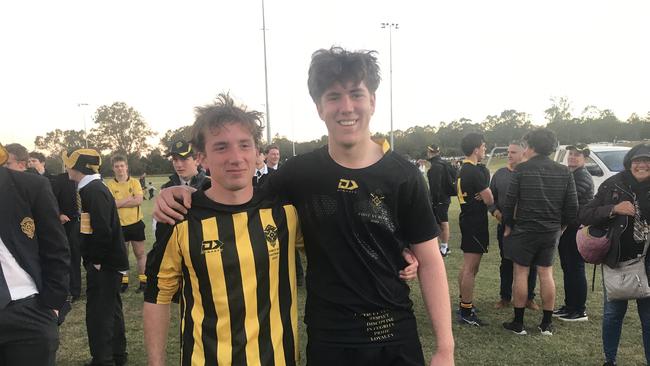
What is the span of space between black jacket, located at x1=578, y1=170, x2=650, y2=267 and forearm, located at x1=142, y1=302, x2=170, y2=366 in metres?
3.57

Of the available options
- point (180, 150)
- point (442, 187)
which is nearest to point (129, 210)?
point (180, 150)

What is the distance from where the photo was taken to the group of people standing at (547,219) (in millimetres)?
3586

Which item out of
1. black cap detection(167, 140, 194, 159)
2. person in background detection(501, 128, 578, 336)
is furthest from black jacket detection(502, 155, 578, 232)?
black cap detection(167, 140, 194, 159)

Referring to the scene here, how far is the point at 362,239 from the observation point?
1.92m

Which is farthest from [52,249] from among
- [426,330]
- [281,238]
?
[426,330]

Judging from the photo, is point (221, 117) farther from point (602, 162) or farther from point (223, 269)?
point (602, 162)

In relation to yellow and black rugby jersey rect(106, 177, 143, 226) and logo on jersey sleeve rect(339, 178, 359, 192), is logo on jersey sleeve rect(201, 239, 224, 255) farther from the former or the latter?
yellow and black rugby jersey rect(106, 177, 143, 226)

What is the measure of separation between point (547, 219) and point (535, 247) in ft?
1.10

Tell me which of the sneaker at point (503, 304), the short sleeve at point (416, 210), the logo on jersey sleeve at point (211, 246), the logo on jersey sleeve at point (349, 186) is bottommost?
the sneaker at point (503, 304)

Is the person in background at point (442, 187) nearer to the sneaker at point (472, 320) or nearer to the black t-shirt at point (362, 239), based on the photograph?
the sneaker at point (472, 320)

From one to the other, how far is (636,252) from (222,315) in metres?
3.51

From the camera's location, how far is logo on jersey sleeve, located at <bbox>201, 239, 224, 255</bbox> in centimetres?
187

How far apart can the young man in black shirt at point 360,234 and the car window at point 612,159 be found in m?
10.0

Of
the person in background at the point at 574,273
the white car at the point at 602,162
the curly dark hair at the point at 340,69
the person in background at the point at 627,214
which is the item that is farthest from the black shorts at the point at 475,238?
the white car at the point at 602,162
